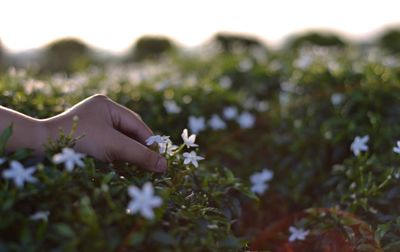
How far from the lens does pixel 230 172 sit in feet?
8.52

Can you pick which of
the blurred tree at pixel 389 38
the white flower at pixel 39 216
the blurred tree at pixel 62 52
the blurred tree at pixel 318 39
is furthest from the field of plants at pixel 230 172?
the blurred tree at pixel 389 38

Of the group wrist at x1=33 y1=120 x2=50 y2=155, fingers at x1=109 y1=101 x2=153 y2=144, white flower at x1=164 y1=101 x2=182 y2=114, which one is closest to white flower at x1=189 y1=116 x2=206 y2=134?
white flower at x1=164 y1=101 x2=182 y2=114

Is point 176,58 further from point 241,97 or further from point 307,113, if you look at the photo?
point 307,113

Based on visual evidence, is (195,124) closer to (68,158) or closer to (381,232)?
(381,232)

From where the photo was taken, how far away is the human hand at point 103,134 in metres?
2.04

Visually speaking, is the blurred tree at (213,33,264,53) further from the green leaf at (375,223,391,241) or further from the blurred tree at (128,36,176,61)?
the green leaf at (375,223,391,241)

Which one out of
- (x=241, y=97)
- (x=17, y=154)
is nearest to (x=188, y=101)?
(x=241, y=97)

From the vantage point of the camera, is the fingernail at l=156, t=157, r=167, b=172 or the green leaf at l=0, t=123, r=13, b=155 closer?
the green leaf at l=0, t=123, r=13, b=155

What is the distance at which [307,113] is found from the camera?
14.1 feet

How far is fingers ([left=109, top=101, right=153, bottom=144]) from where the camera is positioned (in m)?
2.21

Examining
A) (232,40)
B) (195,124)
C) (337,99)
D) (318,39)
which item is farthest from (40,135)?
(318,39)

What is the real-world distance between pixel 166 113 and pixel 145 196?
2429 mm

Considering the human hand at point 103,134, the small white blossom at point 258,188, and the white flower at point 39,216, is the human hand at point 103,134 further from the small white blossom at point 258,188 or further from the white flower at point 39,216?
the small white blossom at point 258,188

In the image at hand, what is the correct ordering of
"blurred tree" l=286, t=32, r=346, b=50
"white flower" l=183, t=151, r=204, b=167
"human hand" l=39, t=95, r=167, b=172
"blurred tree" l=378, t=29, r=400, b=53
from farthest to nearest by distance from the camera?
"blurred tree" l=378, t=29, r=400, b=53, "blurred tree" l=286, t=32, r=346, b=50, "white flower" l=183, t=151, r=204, b=167, "human hand" l=39, t=95, r=167, b=172
